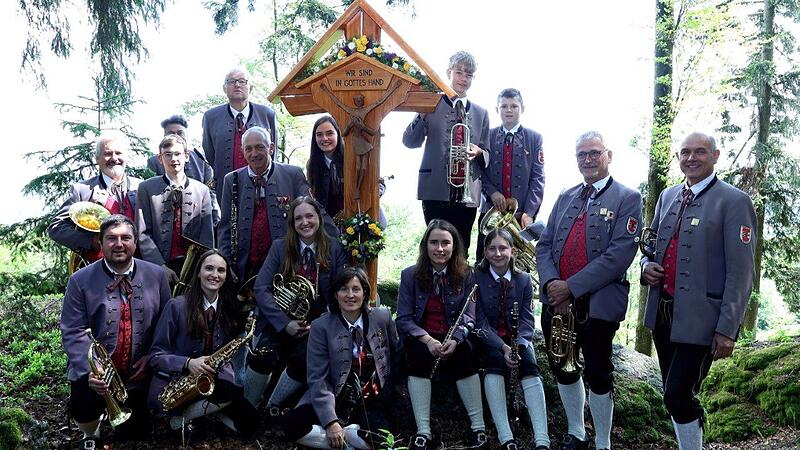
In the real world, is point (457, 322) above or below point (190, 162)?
below

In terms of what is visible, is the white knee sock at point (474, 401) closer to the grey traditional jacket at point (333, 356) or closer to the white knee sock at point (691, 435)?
the grey traditional jacket at point (333, 356)

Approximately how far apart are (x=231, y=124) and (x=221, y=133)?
0.45ft

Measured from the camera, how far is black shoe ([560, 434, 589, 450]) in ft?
17.5

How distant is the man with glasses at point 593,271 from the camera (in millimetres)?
5039

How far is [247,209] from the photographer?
6.06 meters

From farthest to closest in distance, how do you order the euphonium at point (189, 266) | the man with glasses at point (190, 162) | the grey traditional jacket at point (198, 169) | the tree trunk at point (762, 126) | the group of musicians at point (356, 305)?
1. the tree trunk at point (762, 126)
2. the grey traditional jacket at point (198, 169)
3. the man with glasses at point (190, 162)
4. the euphonium at point (189, 266)
5. the group of musicians at point (356, 305)

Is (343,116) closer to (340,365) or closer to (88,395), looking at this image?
(340,365)

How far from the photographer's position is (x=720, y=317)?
4434mm

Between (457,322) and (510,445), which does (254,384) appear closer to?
(457,322)

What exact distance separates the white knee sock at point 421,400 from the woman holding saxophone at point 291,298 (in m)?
0.91

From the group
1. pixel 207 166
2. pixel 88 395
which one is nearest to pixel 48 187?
pixel 207 166

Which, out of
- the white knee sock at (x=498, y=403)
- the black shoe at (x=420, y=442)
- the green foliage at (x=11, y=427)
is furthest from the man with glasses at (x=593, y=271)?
the green foliage at (x=11, y=427)

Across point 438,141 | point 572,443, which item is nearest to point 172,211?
point 438,141

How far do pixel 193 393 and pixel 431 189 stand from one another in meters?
2.81
